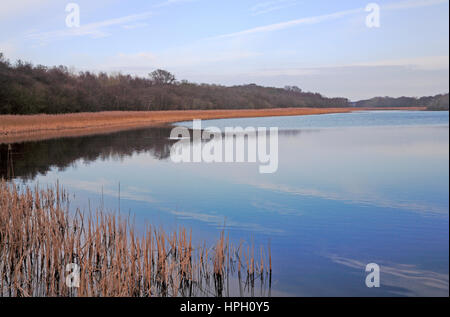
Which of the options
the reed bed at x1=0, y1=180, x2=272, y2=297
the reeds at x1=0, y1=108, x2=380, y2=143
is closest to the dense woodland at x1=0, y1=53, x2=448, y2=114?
the reeds at x1=0, y1=108, x2=380, y2=143

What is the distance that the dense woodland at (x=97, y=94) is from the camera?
1288 inches

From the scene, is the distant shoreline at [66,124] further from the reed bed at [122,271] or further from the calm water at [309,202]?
the reed bed at [122,271]

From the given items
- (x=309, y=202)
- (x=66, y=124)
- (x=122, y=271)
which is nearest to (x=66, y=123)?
(x=66, y=124)

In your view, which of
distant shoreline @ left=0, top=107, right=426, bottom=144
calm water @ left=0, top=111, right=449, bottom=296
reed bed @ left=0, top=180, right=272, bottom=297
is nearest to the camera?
reed bed @ left=0, top=180, right=272, bottom=297

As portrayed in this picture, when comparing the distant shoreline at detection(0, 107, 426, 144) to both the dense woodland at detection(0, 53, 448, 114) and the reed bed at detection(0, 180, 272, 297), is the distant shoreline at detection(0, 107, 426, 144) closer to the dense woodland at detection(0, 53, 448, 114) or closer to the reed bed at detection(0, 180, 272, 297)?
the dense woodland at detection(0, 53, 448, 114)

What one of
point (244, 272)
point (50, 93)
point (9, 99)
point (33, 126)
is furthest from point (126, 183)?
point (50, 93)

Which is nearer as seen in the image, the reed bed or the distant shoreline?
the reed bed

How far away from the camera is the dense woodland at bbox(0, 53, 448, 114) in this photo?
32.7 meters

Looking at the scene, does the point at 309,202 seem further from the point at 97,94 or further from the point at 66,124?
the point at 97,94

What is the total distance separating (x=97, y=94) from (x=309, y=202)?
150ft

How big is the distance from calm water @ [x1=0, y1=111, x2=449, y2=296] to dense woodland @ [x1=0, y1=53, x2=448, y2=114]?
16.6m

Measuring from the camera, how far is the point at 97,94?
5088 cm

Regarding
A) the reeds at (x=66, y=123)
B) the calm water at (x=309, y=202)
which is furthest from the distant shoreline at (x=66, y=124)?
the calm water at (x=309, y=202)

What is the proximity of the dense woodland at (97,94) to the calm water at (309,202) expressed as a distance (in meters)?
16.6
